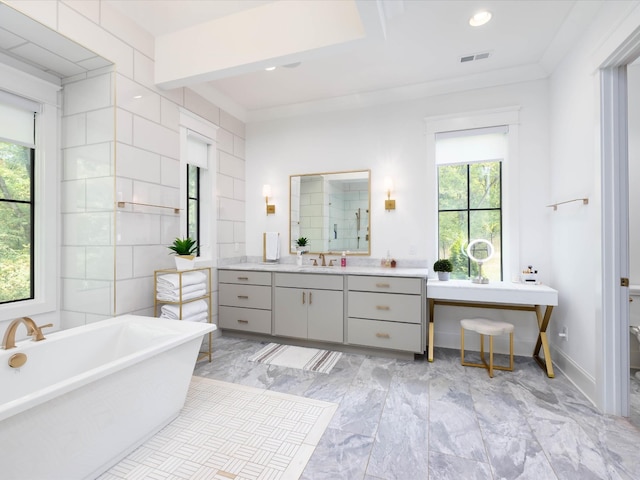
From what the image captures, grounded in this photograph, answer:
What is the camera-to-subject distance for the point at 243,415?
2080mm

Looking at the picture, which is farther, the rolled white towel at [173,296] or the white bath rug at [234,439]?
the rolled white towel at [173,296]

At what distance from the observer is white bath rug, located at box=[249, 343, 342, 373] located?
2.90m

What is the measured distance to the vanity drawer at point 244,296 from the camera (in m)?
3.46

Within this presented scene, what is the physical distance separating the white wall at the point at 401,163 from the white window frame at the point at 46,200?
205 cm

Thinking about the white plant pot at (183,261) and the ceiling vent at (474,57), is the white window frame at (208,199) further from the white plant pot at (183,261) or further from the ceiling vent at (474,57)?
the ceiling vent at (474,57)

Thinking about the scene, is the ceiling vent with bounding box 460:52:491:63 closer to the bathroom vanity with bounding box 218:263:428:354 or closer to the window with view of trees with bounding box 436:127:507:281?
the window with view of trees with bounding box 436:127:507:281

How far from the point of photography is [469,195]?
11.3 ft

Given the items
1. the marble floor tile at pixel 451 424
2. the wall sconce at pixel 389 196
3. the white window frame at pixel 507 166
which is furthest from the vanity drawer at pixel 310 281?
the white window frame at pixel 507 166

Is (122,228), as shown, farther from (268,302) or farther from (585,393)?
(585,393)

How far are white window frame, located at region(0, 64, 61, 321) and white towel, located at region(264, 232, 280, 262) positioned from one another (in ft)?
6.83

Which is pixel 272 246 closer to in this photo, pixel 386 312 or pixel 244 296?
pixel 244 296

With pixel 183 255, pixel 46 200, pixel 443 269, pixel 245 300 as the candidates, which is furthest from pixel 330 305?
pixel 46 200

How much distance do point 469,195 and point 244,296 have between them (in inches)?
109

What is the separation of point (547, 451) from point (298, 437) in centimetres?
139
